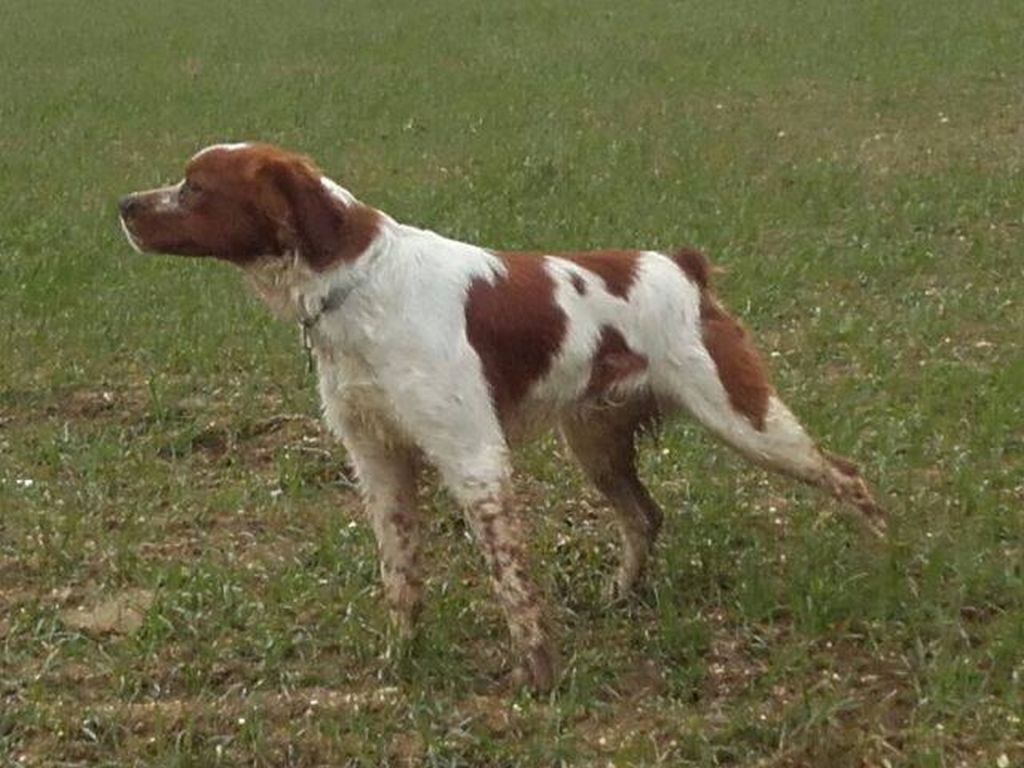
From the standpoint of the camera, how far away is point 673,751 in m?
4.10

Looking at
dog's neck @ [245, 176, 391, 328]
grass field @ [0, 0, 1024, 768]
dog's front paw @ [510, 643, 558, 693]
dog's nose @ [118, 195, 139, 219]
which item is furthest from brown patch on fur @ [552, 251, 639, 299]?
dog's nose @ [118, 195, 139, 219]

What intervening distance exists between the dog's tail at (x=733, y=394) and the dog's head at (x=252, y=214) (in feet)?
3.61

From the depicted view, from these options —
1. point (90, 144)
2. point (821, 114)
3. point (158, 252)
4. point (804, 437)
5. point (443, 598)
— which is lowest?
point (90, 144)

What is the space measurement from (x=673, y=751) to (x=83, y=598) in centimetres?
207

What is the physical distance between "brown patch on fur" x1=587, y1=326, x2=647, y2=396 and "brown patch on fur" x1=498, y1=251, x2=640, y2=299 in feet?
0.44

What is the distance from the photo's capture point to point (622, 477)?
5.44 meters

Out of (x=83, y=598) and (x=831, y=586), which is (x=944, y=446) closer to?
(x=831, y=586)

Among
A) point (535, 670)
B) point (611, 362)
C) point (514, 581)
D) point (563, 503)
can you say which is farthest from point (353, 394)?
point (563, 503)

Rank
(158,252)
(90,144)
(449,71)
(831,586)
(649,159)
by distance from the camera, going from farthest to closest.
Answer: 1. (449,71)
2. (90,144)
3. (649,159)
4. (831,586)
5. (158,252)

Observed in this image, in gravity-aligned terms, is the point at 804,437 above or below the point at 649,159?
above

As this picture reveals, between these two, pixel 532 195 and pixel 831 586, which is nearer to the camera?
pixel 831 586

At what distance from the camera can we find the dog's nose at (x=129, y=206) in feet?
15.1

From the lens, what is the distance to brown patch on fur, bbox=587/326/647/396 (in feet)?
16.0

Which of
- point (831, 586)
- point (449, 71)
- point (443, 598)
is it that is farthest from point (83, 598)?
point (449, 71)
